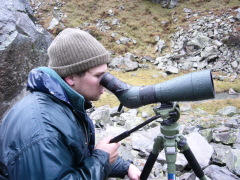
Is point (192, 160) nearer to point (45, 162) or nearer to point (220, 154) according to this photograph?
point (45, 162)

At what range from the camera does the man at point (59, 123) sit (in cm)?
148

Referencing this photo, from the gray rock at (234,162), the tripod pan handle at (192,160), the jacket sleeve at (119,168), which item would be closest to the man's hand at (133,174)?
the jacket sleeve at (119,168)

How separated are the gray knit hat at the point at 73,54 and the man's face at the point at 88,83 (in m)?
0.06

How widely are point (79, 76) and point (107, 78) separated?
276mm

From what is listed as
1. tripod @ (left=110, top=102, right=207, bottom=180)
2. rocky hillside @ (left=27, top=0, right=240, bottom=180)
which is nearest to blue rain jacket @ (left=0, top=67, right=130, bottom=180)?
tripod @ (left=110, top=102, right=207, bottom=180)

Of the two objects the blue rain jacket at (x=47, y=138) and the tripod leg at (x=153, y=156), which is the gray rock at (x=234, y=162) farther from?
the blue rain jacket at (x=47, y=138)

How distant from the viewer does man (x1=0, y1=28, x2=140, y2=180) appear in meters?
1.48

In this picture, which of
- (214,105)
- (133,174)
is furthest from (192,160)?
(214,105)

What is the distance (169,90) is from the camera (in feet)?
7.01

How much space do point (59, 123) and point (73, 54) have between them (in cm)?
68

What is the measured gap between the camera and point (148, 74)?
56.3 ft

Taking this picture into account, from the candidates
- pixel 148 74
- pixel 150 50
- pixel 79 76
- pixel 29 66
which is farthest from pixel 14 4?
pixel 150 50

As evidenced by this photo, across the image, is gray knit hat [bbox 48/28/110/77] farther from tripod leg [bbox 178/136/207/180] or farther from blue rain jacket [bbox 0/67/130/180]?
tripod leg [bbox 178/136/207/180]

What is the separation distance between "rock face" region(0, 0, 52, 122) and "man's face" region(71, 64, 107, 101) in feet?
9.57
